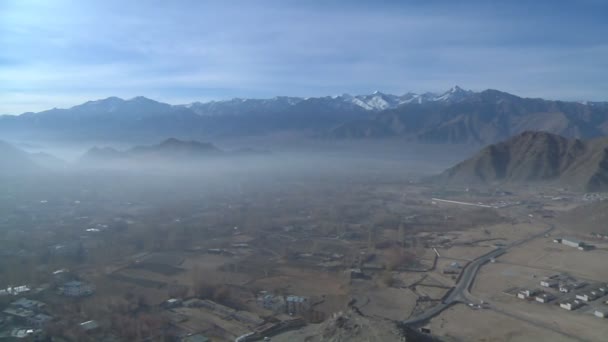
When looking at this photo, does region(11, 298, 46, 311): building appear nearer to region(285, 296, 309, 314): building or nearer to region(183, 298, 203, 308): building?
region(183, 298, 203, 308): building

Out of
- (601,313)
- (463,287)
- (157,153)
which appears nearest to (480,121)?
(157,153)

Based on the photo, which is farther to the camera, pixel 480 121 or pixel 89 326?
pixel 480 121

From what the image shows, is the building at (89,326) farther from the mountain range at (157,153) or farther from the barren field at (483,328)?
the mountain range at (157,153)

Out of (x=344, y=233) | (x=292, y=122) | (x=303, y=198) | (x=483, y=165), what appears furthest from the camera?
(x=292, y=122)

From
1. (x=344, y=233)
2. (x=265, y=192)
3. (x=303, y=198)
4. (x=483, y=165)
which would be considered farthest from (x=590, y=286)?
(x=483, y=165)

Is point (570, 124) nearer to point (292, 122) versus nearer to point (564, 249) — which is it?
point (292, 122)

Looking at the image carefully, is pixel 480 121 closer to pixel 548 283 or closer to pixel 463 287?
pixel 548 283
